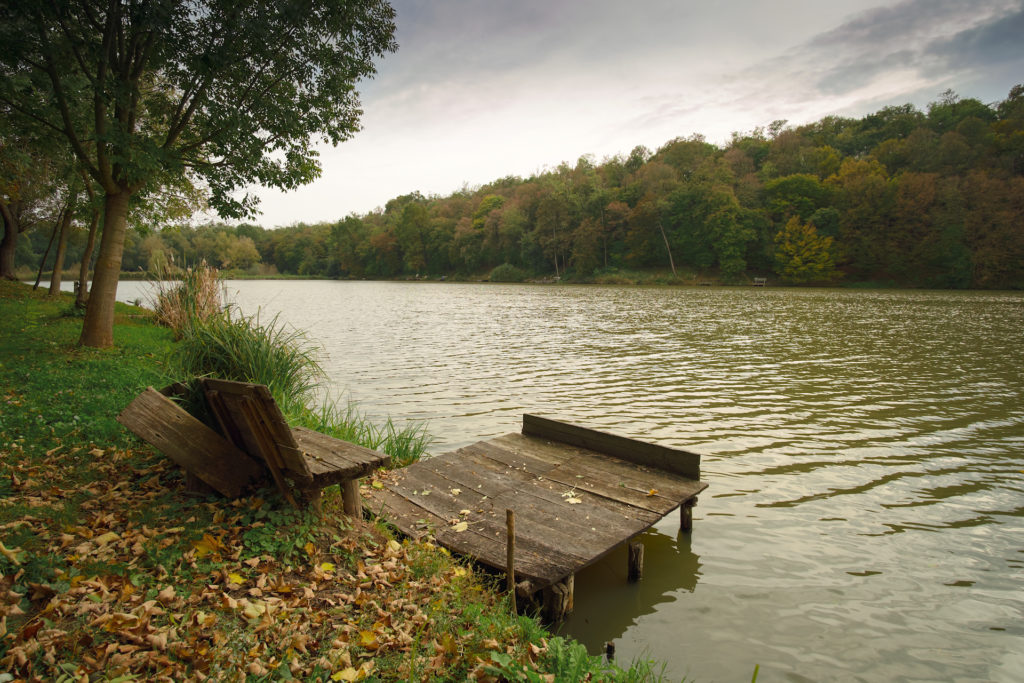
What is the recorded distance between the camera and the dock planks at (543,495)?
14.5ft

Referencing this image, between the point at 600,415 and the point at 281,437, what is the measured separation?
706 cm

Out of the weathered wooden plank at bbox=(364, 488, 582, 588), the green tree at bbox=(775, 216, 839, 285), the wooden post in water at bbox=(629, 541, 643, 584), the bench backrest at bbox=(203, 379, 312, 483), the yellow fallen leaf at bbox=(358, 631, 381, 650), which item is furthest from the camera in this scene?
the green tree at bbox=(775, 216, 839, 285)

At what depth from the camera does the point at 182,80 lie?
10938 millimetres

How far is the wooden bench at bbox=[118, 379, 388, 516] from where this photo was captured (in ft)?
12.3

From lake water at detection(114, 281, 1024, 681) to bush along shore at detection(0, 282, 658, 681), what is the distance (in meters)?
1.25

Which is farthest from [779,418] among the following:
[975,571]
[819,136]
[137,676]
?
[819,136]

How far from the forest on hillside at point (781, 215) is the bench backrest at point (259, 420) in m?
18.7

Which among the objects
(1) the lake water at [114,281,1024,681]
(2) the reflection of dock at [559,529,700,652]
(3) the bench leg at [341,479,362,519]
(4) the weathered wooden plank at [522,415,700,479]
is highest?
(3) the bench leg at [341,479,362,519]

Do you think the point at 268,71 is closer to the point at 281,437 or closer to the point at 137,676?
→ the point at 281,437

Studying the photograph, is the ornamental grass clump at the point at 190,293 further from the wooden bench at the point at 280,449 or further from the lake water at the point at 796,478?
the wooden bench at the point at 280,449

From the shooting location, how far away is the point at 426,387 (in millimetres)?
12219

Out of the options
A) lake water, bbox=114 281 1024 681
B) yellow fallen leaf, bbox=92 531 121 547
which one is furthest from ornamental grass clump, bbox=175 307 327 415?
yellow fallen leaf, bbox=92 531 121 547

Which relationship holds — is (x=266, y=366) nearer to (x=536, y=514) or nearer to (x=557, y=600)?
(x=536, y=514)

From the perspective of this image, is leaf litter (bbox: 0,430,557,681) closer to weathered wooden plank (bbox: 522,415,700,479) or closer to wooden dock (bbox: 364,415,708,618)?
wooden dock (bbox: 364,415,708,618)
